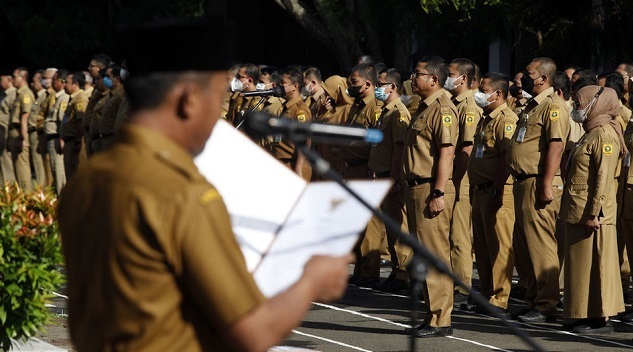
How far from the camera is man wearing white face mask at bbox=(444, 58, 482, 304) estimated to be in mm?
11453

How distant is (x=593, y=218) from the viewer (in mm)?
9719

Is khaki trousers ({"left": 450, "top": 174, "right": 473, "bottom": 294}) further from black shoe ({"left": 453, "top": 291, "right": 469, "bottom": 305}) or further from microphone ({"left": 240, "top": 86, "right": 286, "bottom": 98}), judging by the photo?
microphone ({"left": 240, "top": 86, "right": 286, "bottom": 98})

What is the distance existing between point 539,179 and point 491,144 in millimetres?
764

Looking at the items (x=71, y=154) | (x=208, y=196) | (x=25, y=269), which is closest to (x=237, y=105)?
(x=71, y=154)

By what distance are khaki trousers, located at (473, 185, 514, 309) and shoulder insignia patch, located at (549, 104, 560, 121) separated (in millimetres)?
1171

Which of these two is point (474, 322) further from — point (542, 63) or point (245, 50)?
point (245, 50)

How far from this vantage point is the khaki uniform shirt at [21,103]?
21562 millimetres

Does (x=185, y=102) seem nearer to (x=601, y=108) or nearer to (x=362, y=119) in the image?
(x=601, y=108)

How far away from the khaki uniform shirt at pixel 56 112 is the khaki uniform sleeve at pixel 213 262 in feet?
59.2

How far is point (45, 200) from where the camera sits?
7.63 m

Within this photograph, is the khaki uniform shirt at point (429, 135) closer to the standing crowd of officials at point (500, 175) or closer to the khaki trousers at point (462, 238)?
the standing crowd of officials at point (500, 175)

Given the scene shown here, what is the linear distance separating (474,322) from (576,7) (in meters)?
8.98

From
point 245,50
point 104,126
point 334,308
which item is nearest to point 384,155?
point 334,308

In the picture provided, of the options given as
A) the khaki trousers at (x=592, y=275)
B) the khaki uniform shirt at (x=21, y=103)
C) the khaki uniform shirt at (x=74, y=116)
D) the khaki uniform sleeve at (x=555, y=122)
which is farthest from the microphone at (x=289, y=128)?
the khaki uniform shirt at (x=21, y=103)
